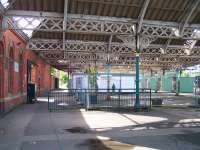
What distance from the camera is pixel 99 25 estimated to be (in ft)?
66.2

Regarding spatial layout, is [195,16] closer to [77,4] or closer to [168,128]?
[77,4]

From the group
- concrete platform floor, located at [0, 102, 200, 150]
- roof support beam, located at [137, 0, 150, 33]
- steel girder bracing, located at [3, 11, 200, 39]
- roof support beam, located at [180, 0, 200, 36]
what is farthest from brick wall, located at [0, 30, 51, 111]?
roof support beam, located at [180, 0, 200, 36]

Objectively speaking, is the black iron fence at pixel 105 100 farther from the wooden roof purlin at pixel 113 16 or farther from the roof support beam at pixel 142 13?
the roof support beam at pixel 142 13

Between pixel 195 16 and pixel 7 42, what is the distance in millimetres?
10877

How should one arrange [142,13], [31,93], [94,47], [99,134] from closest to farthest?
[99,134] → [142,13] → [31,93] → [94,47]

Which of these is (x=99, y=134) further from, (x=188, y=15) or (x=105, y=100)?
(x=105, y=100)

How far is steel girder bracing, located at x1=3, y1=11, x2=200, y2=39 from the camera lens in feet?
58.7

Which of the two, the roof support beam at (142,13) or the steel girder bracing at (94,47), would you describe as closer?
the roof support beam at (142,13)

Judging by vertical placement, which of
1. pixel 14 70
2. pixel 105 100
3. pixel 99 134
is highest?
pixel 14 70

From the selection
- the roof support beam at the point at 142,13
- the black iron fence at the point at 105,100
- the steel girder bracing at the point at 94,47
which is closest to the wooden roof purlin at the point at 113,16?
the roof support beam at the point at 142,13

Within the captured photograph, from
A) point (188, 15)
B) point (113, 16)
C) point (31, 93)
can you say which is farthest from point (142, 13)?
point (31, 93)

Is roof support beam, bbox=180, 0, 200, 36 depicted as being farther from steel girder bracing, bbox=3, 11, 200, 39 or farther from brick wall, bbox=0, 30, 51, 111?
brick wall, bbox=0, 30, 51, 111

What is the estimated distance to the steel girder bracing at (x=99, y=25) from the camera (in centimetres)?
1791

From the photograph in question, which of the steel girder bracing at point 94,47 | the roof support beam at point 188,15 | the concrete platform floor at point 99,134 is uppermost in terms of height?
the roof support beam at point 188,15
